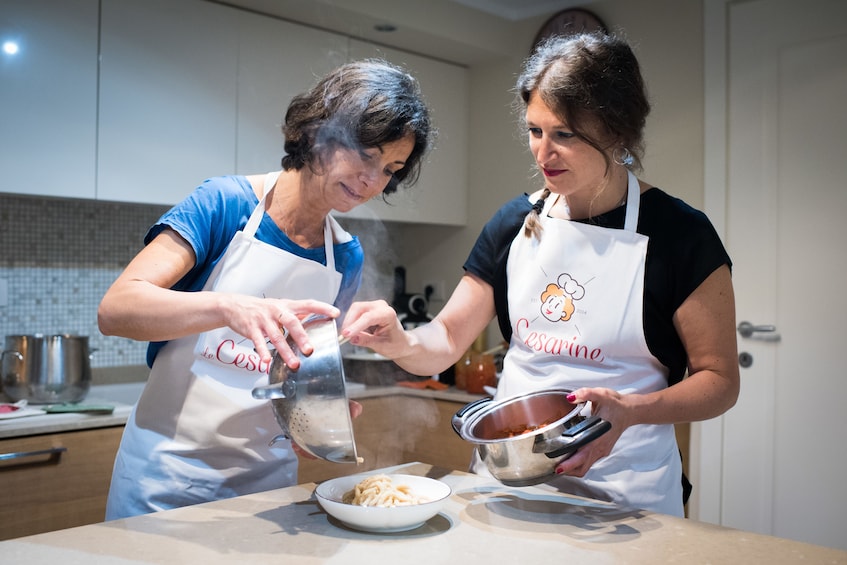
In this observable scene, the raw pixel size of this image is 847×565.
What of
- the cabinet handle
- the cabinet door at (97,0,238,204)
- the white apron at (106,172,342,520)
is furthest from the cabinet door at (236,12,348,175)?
the white apron at (106,172,342,520)

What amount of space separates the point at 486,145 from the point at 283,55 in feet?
2.90

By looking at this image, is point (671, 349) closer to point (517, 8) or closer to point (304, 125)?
point (304, 125)

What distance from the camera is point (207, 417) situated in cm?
140

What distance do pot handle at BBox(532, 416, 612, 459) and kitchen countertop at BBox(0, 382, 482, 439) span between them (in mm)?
807

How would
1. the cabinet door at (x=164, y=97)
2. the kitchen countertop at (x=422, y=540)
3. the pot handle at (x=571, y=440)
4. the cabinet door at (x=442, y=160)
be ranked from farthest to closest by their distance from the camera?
the cabinet door at (x=442, y=160) → the cabinet door at (x=164, y=97) → the pot handle at (x=571, y=440) → the kitchen countertop at (x=422, y=540)

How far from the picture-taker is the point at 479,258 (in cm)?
157

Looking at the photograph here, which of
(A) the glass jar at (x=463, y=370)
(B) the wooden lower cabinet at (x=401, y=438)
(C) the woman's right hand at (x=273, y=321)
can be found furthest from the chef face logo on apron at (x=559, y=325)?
(A) the glass jar at (x=463, y=370)

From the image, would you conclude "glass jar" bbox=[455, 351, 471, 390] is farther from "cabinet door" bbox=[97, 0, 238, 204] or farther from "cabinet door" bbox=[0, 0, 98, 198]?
"cabinet door" bbox=[0, 0, 98, 198]

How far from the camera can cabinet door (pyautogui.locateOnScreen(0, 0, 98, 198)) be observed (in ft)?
7.18

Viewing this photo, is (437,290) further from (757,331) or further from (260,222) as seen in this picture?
(260,222)

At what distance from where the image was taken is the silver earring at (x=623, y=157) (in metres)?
1.42

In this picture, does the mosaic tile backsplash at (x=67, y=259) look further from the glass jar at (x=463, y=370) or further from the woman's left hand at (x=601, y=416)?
the woman's left hand at (x=601, y=416)

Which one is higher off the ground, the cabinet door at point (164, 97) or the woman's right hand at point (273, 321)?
the cabinet door at point (164, 97)

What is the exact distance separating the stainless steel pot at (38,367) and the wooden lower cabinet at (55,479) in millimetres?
245
